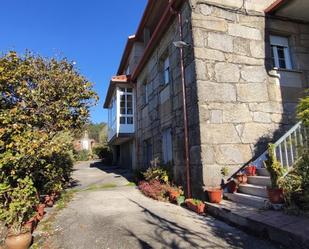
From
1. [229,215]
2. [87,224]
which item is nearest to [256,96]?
[229,215]

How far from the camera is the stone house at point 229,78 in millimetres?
7176

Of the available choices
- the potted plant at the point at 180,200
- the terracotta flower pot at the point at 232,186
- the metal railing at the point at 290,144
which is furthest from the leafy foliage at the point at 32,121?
the metal railing at the point at 290,144

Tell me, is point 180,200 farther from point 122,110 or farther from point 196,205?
point 122,110

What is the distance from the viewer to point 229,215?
5523 millimetres

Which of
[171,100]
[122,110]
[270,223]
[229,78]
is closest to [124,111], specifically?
[122,110]

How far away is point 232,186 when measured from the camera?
21.9 feet

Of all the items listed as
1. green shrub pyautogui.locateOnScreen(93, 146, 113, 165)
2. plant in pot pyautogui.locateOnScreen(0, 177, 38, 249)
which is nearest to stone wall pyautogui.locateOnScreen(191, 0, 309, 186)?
plant in pot pyautogui.locateOnScreen(0, 177, 38, 249)

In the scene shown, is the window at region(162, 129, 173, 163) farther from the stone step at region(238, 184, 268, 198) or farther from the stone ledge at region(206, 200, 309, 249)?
the stone ledge at region(206, 200, 309, 249)

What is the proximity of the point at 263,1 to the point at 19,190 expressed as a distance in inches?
338

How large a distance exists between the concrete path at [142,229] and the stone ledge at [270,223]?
0.15 m

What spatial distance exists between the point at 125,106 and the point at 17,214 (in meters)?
11.0

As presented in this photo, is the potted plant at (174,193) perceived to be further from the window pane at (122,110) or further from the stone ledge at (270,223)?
the window pane at (122,110)

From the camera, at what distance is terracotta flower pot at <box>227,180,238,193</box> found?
6633 mm

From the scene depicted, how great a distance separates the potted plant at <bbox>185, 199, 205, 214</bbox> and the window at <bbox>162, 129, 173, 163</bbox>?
8.70 feet
